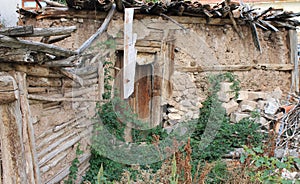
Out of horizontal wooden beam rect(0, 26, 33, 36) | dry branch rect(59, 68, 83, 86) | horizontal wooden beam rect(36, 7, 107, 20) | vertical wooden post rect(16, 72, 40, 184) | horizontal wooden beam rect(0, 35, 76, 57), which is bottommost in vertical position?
vertical wooden post rect(16, 72, 40, 184)

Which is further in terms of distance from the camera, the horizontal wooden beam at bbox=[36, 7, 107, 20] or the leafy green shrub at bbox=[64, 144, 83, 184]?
the horizontal wooden beam at bbox=[36, 7, 107, 20]

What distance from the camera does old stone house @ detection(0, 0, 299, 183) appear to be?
7.78ft

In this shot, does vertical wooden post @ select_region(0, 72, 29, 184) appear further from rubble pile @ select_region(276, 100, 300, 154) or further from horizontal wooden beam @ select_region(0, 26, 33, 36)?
rubble pile @ select_region(276, 100, 300, 154)

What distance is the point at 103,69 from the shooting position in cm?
465

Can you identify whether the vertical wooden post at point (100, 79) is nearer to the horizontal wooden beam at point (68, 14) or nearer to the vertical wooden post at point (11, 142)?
the horizontal wooden beam at point (68, 14)

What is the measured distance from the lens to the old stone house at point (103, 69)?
2371mm

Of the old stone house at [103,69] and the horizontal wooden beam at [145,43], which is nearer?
the old stone house at [103,69]

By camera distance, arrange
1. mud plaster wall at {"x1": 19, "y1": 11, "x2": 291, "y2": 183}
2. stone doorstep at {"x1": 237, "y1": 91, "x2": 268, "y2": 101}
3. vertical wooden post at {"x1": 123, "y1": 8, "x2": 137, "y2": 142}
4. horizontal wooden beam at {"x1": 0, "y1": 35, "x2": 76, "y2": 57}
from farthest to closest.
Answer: stone doorstep at {"x1": 237, "y1": 91, "x2": 268, "y2": 101} < mud plaster wall at {"x1": 19, "y1": 11, "x2": 291, "y2": 183} < vertical wooden post at {"x1": 123, "y1": 8, "x2": 137, "y2": 142} < horizontal wooden beam at {"x1": 0, "y1": 35, "x2": 76, "y2": 57}

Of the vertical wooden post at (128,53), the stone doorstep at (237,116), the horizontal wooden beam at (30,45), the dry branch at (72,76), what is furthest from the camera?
the stone doorstep at (237,116)

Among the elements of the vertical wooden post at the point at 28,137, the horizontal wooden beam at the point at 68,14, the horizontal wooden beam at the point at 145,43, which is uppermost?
the horizontal wooden beam at the point at 68,14

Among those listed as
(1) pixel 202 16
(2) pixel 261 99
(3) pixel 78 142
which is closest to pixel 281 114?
(2) pixel 261 99

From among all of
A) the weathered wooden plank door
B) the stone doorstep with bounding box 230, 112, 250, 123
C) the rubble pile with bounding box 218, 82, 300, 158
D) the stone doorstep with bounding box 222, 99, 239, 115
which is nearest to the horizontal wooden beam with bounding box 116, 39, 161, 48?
the weathered wooden plank door

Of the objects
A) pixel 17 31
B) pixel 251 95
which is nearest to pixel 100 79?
pixel 17 31

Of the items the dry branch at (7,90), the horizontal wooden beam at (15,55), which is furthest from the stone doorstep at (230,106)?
the dry branch at (7,90)
